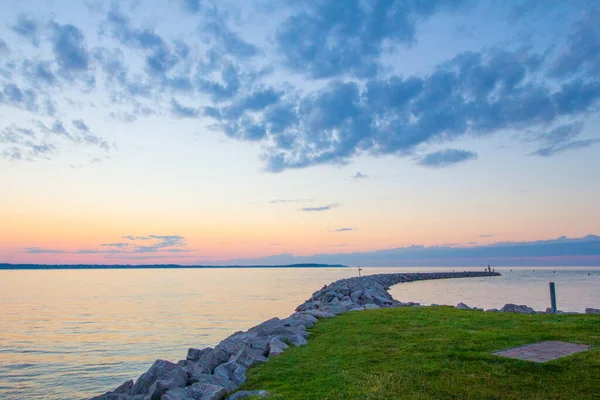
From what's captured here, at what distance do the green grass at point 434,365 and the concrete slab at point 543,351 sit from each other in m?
0.27

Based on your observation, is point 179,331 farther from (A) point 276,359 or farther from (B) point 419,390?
(B) point 419,390

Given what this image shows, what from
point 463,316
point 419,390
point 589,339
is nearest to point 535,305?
point 463,316

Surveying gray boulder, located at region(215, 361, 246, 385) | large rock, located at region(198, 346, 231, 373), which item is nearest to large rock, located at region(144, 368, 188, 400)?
gray boulder, located at region(215, 361, 246, 385)

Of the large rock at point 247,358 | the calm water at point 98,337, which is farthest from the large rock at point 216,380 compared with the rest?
the calm water at point 98,337

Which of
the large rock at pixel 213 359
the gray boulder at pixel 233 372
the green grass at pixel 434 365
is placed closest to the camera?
the green grass at pixel 434 365

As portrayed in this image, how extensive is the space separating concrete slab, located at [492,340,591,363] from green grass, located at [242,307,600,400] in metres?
0.27

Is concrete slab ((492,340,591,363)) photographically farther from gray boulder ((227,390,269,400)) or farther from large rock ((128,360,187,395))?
large rock ((128,360,187,395))

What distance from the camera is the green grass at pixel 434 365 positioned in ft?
19.9

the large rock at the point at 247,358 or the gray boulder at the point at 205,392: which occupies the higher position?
the large rock at the point at 247,358

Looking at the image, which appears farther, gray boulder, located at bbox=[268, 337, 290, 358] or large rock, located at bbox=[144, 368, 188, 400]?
gray boulder, located at bbox=[268, 337, 290, 358]

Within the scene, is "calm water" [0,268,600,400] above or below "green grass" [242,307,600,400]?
below

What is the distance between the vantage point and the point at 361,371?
7332mm

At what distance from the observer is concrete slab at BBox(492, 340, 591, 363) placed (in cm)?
742

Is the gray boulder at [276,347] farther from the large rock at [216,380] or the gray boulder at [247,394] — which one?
the gray boulder at [247,394]
